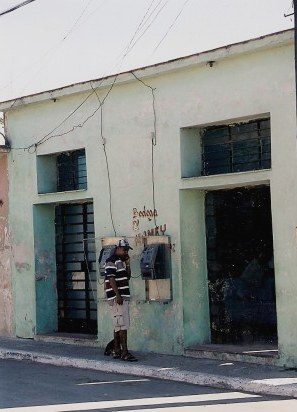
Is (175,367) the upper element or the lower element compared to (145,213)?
lower

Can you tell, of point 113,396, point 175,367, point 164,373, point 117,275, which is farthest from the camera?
point 117,275

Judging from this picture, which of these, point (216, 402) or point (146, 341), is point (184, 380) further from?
point (146, 341)

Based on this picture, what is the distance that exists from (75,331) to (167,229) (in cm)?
339

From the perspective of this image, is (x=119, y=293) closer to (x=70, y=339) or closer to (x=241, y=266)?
(x=241, y=266)

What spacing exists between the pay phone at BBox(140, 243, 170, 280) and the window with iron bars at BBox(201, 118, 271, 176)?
4.38ft

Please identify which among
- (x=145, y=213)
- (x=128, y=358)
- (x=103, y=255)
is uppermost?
(x=145, y=213)

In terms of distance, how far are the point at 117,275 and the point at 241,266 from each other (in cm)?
187

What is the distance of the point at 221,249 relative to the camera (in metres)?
13.2

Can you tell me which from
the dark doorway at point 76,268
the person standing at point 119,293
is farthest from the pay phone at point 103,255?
the dark doorway at point 76,268

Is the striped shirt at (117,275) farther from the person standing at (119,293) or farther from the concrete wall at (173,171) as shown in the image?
the concrete wall at (173,171)

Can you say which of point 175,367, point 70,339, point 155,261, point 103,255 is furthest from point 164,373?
point 70,339

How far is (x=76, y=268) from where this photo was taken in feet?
51.0

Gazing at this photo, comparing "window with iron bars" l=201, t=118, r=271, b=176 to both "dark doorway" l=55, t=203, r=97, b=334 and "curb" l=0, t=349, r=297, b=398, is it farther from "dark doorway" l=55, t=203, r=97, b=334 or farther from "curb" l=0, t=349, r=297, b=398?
"curb" l=0, t=349, r=297, b=398

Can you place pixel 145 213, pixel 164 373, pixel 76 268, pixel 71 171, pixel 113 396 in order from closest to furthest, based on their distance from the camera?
pixel 113 396, pixel 164 373, pixel 145 213, pixel 71 171, pixel 76 268
